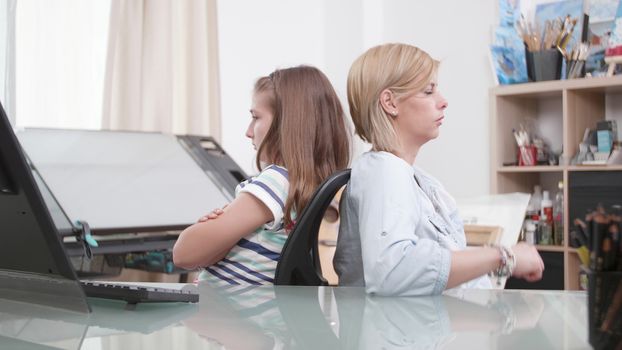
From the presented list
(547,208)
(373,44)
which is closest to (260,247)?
(547,208)

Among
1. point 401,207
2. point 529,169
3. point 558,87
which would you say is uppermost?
point 558,87

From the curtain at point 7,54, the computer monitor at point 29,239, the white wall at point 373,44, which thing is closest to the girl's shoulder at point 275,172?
the computer monitor at point 29,239

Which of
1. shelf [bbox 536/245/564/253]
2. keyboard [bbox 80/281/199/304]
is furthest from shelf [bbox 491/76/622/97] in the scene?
keyboard [bbox 80/281/199/304]

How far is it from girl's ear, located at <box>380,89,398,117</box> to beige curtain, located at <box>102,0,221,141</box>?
231 cm

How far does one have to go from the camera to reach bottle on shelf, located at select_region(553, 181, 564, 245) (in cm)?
298

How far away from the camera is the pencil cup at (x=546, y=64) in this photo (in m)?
3.00

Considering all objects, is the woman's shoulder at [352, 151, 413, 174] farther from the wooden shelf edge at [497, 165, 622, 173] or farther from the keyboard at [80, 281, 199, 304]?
the wooden shelf edge at [497, 165, 622, 173]

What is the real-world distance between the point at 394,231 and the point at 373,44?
10.4 ft

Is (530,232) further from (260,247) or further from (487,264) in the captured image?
(487,264)

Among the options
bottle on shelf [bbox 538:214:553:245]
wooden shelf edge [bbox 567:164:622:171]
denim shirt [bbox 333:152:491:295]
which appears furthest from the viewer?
bottle on shelf [bbox 538:214:553:245]

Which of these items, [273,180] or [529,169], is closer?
[273,180]

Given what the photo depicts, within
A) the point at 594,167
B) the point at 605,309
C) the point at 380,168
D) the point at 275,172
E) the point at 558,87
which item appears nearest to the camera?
the point at 605,309

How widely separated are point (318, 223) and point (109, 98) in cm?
247

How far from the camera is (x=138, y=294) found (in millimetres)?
824
